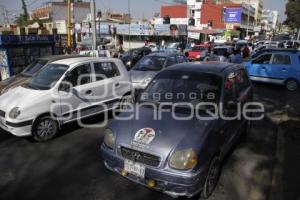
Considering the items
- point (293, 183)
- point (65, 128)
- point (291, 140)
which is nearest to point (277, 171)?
point (293, 183)

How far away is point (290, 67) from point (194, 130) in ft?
31.6

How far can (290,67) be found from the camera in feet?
38.4

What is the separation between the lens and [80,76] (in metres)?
6.72

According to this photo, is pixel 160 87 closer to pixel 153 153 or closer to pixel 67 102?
pixel 153 153

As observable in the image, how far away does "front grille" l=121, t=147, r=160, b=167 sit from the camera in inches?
145

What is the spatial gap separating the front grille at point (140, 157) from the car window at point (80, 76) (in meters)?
3.18

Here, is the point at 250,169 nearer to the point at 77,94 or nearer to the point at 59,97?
the point at 77,94

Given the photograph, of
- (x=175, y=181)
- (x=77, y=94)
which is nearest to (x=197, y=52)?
(x=77, y=94)

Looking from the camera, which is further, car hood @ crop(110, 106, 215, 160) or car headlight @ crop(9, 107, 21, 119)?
car headlight @ crop(9, 107, 21, 119)

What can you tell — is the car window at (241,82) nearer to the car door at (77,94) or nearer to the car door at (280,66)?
the car door at (77,94)

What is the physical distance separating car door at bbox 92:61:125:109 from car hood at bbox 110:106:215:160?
114 inches

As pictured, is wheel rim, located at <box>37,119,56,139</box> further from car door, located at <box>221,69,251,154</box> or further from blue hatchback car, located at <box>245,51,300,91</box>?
blue hatchback car, located at <box>245,51,300,91</box>

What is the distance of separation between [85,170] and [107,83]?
2.95 metres

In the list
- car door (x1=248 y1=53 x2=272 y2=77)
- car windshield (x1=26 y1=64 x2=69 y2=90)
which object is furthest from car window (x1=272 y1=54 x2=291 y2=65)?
car windshield (x1=26 y1=64 x2=69 y2=90)
